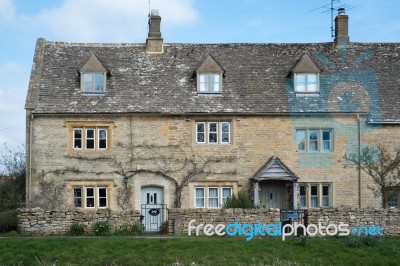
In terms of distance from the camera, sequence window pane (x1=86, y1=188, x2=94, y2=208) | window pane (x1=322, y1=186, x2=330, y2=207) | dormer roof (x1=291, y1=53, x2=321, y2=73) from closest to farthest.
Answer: window pane (x1=86, y1=188, x2=94, y2=208) < window pane (x1=322, y1=186, x2=330, y2=207) < dormer roof (x1=291, y1=53, x2=321, y2=73)

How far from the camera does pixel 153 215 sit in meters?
31.9

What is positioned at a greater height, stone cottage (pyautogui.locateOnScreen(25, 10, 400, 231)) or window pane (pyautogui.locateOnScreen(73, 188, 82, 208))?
stone cottage (pyautogui.locateOnScreen(25, 10, 400, 231))

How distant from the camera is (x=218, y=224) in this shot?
2684 cm

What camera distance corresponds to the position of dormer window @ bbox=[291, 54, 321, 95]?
113ft

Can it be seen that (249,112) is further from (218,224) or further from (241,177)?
(218,224)

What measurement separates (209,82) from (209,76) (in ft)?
1.05

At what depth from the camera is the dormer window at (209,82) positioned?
34.4 meters

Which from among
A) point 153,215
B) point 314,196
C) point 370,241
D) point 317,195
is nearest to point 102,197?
point 153,215

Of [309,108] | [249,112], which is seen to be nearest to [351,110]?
[309,108]

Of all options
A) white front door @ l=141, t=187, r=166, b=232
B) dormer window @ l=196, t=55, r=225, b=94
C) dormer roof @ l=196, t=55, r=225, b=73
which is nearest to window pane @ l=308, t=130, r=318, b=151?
dormer window @ l=196, t=55, r=225, b=94

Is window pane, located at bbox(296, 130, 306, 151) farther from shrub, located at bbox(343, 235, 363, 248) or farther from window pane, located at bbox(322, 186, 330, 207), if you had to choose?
shrub, located at bbox(343, 235, 363, 248)

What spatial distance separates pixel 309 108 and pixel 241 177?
16.7 ft

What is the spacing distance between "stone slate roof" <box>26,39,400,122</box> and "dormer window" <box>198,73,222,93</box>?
1.59 feet

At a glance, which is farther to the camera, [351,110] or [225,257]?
[351,110]
